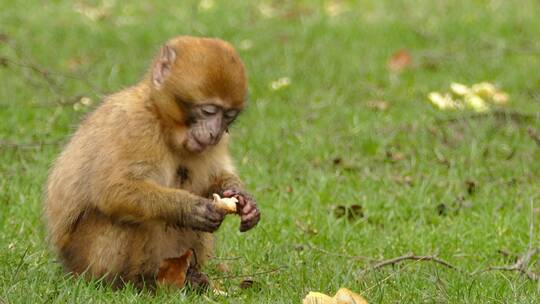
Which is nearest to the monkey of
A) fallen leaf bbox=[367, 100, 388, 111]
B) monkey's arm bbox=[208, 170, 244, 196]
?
monkey's arm bbox=[208, 170, 244, 196]

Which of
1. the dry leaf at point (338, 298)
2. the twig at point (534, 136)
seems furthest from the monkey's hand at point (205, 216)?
the twig at point (534, 136)

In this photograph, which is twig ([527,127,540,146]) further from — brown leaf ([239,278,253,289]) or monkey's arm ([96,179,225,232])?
monkey's arm ([96,179,225,232])

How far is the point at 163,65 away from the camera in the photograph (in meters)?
5.69

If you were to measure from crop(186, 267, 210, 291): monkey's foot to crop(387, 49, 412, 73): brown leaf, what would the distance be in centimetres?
597

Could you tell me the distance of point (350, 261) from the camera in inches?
253

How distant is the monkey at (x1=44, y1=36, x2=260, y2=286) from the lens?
550 cm

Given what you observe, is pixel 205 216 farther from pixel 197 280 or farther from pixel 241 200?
pixel 197 280

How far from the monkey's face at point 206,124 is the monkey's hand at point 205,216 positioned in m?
0.29

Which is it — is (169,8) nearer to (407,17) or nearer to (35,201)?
(407,17)

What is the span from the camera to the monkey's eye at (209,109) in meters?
5.50

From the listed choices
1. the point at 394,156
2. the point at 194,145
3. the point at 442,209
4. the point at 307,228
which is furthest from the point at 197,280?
the point at 394,156

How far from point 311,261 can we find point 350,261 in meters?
0.23

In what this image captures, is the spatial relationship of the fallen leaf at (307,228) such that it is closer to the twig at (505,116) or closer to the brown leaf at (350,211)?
the brown leaf at (350,211)

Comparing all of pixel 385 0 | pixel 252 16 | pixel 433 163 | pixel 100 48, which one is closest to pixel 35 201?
pixel 433 163
